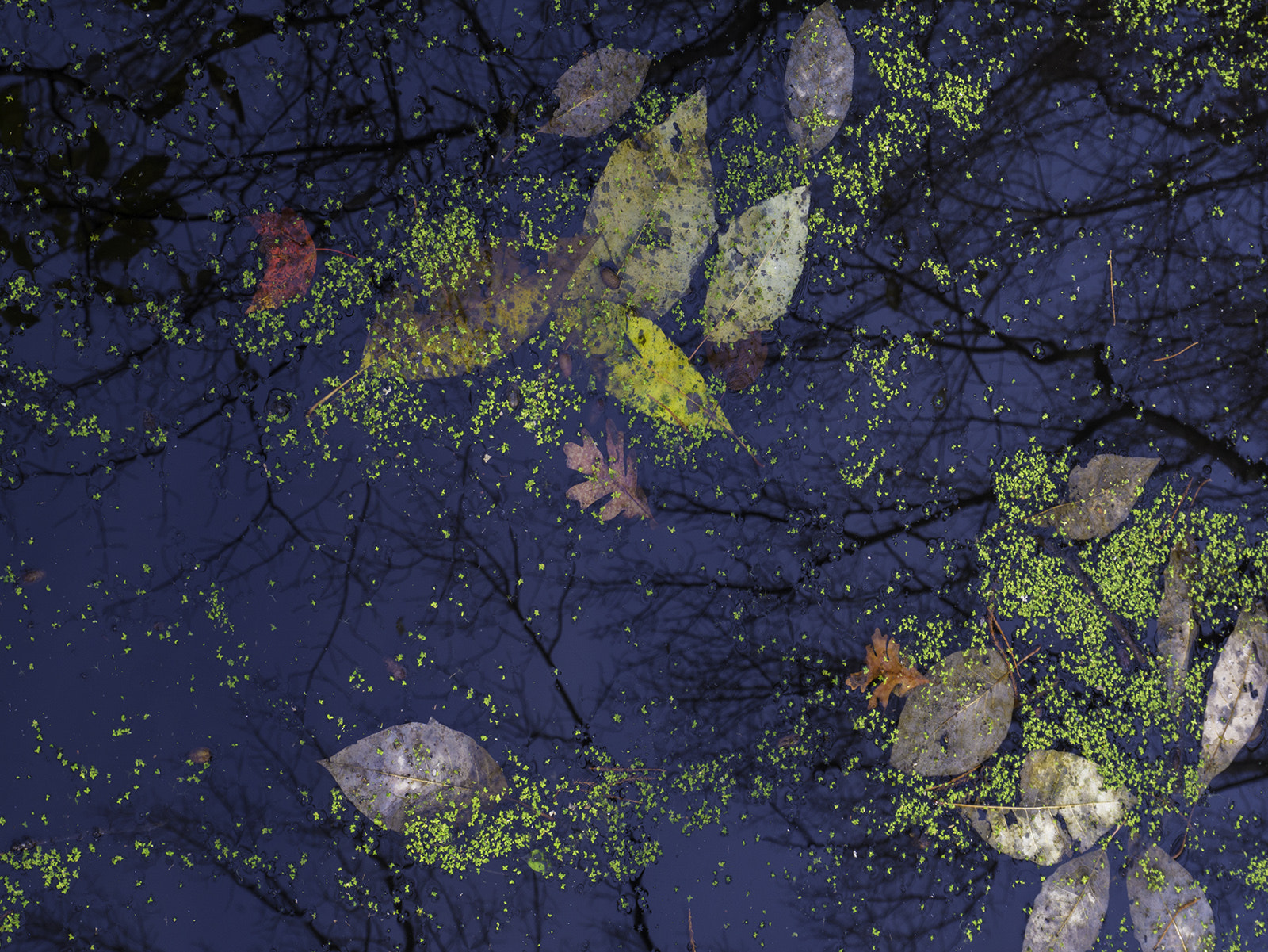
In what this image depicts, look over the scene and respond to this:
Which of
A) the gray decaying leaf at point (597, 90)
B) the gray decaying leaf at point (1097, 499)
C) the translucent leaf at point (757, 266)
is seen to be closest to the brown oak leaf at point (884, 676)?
the gray decaying leaf at point (1097, 499)

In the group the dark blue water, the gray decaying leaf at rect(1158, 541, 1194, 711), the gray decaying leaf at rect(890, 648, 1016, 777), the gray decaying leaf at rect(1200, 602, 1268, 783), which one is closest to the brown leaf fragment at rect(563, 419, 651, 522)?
the dark blue water

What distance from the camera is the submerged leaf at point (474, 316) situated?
1.60m

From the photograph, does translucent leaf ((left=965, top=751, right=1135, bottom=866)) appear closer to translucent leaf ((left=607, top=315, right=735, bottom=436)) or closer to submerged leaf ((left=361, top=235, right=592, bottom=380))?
translucent leaf ((left=607, top=315, right=735, bottom=436))

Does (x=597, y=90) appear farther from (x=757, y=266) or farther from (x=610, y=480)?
(x=610, y=480)

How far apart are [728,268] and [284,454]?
94 centimetres

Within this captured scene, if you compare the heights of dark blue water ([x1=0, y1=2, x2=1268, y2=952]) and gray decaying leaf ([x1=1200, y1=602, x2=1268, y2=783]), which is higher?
dark blue water ([x1=0, y1=2, x2=1268, y2=952])

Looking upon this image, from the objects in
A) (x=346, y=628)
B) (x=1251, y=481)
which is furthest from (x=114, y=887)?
(x=1251, y=481)

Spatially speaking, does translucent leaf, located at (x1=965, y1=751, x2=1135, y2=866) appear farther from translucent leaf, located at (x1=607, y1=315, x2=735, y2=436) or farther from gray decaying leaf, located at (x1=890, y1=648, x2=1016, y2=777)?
translucent leaf, located at (x1=607, y1=315, x2=735, y2=436)

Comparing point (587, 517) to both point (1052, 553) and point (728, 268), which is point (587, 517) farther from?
point (1052, 553)

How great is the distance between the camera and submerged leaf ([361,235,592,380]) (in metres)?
1.60

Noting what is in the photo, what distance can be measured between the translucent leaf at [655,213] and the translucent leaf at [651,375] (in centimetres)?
7

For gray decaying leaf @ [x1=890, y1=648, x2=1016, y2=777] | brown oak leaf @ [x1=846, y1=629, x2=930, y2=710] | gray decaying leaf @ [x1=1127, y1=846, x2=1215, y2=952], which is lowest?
gray decaying leaf @ [x1=1127, y1=846, x2=1215, y2=952]

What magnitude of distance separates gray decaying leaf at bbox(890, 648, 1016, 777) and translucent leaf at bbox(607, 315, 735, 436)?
0.70 metres

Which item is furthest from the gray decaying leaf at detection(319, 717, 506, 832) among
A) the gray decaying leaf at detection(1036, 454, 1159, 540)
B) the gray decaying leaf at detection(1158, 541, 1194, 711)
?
the gray decaying leaf at detection(1158, 541, 1194, 711)
